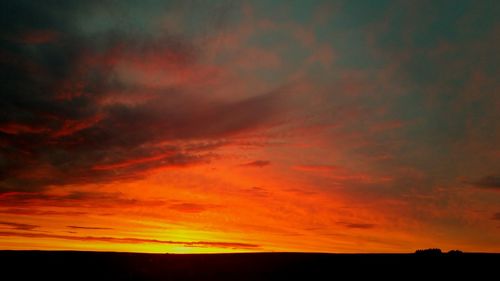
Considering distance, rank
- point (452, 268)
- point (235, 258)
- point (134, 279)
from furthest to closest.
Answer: point (235, 258) → point (452, 268) → point (134, 279)

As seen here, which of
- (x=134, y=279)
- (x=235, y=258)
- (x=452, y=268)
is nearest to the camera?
(x=134, y=279)

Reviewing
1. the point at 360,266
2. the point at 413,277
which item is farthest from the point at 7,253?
the point at 413,277

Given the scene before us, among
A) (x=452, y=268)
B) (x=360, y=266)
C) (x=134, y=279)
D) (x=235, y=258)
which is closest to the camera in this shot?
(x=134, y=279)

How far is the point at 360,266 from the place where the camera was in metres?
29.4

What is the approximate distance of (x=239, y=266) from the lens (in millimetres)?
30266

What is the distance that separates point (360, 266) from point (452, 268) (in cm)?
564

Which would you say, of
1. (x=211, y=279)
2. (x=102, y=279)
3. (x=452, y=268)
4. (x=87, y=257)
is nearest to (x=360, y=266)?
(x=452, y=268)

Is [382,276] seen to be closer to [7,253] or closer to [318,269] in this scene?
[318,269]

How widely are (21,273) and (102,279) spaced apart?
5330mm

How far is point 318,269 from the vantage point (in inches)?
1132

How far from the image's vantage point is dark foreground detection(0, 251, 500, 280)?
2639 centimetres

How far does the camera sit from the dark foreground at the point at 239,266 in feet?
86.6

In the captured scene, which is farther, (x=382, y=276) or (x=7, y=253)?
(x=7, y=253)

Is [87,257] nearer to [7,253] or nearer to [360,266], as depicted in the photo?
[7,253]
